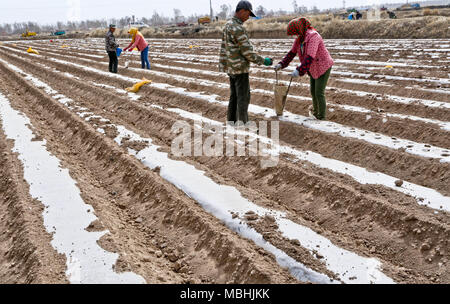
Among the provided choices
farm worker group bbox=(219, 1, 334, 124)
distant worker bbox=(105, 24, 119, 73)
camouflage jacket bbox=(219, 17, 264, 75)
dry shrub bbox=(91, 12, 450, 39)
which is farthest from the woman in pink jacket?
dry shrub bbox=(91, 12, 450, 39)

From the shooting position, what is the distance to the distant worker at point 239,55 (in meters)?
4.91

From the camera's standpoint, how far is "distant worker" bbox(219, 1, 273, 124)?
16.1 ft

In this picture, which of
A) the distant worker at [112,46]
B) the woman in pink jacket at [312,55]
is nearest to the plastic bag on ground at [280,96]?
the woman in pink jacket at [312,55]

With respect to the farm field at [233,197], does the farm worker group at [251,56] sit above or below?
above

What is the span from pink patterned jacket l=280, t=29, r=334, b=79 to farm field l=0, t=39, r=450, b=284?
77 centimetres

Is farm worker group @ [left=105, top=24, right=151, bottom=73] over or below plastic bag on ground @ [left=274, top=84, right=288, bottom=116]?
over

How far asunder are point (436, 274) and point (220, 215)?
5.36 ft

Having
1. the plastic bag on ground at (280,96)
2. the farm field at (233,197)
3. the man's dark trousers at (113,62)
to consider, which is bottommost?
the farm field at (233,197)

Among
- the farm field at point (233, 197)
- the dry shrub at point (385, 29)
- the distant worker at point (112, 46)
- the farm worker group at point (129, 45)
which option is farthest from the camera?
the dry shrub at point (385, 29)

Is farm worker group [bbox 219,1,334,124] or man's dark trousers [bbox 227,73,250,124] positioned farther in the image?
A: man's dark trousers [bbox 227,73,250,124]

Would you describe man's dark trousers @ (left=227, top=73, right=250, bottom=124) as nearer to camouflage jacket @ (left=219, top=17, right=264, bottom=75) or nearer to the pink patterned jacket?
camouflage jacket @ (left=219, top=17, right=264, bottom=75)

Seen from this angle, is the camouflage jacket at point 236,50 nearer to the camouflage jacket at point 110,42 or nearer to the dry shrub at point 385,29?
the camouflage jacket at point 110,42

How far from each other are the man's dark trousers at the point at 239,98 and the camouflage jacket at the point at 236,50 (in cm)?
15
